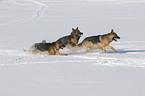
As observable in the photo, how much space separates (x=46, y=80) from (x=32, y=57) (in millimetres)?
2083

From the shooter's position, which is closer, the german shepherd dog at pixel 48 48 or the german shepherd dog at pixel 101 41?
the german shepherd dog at pixel 48 48

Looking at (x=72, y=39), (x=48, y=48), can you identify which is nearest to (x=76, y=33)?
(x=72, y=39)

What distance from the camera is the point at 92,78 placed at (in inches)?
240

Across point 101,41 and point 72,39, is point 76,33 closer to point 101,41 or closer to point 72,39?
point 72,39

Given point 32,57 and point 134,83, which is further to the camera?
point 32,57

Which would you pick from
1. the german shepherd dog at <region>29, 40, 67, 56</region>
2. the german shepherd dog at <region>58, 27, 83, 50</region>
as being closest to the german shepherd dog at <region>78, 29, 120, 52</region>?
the german shepherd dog at <region>58, 27, 83, 50</region>

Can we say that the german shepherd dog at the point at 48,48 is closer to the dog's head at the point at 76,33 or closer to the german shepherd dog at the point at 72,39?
the german shepherd dog at the point at 72,39

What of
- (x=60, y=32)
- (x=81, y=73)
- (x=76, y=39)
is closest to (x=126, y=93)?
(x=81, y=73)

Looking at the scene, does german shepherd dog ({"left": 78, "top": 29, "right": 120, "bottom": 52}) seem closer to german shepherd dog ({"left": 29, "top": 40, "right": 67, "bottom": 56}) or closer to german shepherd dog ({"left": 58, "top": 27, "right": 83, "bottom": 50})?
german shepherd dog ({"left": 58, "top": 27, "right": 83, "bottom": 50})

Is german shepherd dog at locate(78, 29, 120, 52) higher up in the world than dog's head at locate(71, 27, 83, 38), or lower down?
lower down

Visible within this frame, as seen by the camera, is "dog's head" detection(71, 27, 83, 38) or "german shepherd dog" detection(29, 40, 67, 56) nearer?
"german shepherd dog" detection(29, 40, 67, 56)

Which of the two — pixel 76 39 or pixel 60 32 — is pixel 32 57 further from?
pixel 60 32

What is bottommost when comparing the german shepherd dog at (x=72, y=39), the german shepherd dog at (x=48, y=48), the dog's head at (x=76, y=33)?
the german shepherd dog at (x=48, y=48)

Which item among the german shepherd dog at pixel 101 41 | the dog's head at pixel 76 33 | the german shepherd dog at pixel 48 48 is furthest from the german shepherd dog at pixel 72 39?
the german shepherd dog at pixel 48 48
